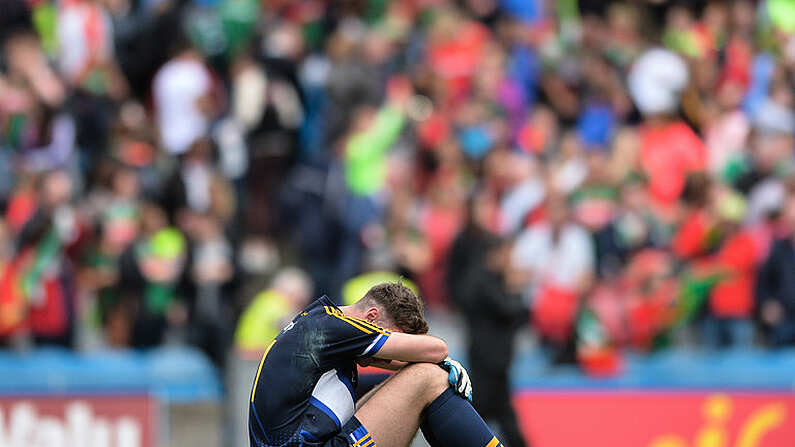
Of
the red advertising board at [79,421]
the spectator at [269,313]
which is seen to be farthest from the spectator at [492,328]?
the red advertising board at [79,421]

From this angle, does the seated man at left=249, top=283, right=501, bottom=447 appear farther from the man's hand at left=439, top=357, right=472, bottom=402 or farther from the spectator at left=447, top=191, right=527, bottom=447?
the spectator at left=447, top=191, right=527, bottom=447

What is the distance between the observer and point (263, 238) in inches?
514

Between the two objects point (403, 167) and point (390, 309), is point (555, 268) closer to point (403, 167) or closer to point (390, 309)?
point (403, 167)

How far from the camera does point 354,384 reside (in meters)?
6.61

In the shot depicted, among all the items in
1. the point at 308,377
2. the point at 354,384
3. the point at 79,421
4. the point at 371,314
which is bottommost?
the point at 79,421

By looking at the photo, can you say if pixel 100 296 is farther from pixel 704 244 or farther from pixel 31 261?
pixel 704 244

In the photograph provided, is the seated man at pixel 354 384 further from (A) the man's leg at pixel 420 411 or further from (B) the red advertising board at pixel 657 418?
(B) the red advertising board at pixel 657 418

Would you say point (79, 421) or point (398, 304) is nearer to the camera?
point (398, 304)

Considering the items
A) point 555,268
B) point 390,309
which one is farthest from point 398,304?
point 555,268

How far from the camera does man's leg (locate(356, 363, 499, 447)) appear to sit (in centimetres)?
646

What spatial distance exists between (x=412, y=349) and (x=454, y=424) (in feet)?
1.40

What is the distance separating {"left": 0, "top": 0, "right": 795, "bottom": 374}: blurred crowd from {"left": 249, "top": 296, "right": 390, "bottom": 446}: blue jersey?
3928 mm

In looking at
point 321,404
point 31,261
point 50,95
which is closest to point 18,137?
point 50,95

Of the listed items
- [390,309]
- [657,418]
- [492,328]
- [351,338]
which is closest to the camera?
[351,338]
